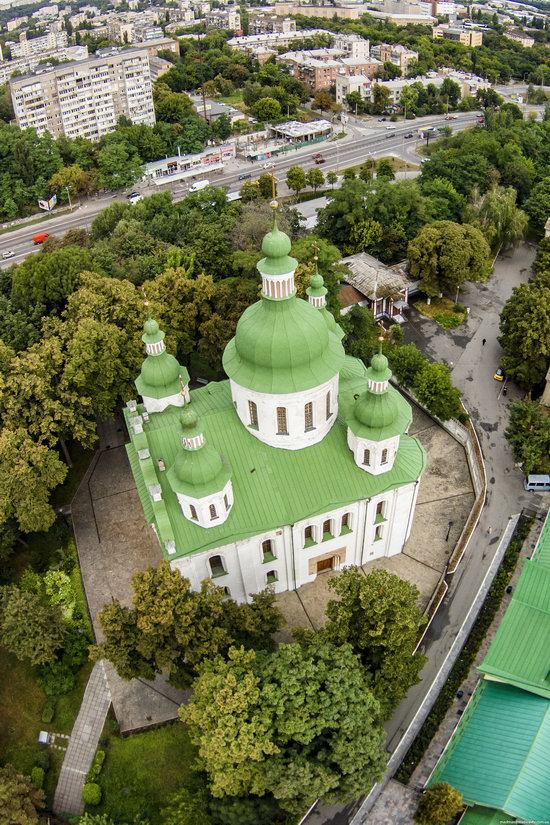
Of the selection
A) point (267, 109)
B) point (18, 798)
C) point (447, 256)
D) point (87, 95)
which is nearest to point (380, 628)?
point (18, 798)

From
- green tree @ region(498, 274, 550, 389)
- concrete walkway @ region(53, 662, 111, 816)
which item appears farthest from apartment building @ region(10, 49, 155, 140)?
concrete walkway @ region(53, 662, 111, 816)

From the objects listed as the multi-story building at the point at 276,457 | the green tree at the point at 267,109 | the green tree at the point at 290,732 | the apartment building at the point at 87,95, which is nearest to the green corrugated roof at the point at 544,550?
the multi-story building at the point at 276,457

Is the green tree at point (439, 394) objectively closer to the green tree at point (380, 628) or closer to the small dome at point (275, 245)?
the green tree at point (380, 628)

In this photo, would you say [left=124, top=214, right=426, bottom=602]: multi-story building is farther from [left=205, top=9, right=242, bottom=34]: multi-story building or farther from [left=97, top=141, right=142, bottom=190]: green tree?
[left=205, top=9, right=242, bottom=34]: multi-story building

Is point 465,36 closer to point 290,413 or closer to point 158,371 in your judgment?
point 158,371

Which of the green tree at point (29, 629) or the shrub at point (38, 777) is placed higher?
the green tree at point (29, 629)

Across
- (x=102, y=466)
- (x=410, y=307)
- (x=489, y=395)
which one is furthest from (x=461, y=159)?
(x=102, y=466)
